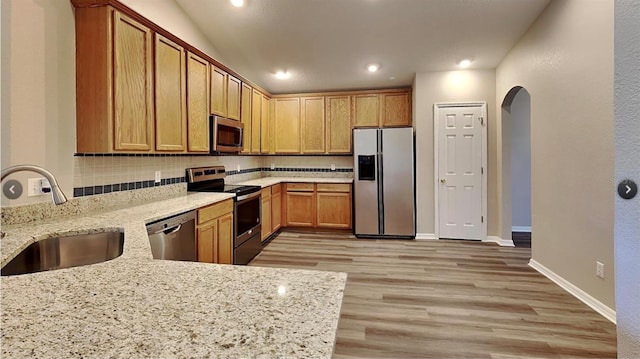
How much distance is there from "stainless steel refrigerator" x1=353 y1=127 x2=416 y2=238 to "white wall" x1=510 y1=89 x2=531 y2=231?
1.93 meters

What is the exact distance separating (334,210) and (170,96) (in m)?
3.07

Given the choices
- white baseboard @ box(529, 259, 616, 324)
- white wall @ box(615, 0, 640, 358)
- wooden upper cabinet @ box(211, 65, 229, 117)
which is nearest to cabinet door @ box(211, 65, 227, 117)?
wooden upper cabinet @ box(211, 65, 229, 117)

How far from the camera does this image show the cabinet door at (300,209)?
16.5 feet

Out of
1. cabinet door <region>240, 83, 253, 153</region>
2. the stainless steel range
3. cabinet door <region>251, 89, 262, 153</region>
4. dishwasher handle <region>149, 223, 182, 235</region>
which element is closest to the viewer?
dishwasher handle <region>149, 223, 182, 235</region>

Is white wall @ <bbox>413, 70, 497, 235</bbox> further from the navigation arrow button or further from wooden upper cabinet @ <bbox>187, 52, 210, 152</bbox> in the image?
the navigation arrow button

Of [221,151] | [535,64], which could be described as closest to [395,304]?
[221,151]

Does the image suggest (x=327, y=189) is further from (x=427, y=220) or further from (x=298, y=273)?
(x=298, y=273)

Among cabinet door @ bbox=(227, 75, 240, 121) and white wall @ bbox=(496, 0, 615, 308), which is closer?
white wall @ bbox=(496, 0, 615, 308)

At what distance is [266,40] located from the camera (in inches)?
151

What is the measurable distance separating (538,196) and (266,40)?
3671mm

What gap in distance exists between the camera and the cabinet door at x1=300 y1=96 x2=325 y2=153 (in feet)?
17.2

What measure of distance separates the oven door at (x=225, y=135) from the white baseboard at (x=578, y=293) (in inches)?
145

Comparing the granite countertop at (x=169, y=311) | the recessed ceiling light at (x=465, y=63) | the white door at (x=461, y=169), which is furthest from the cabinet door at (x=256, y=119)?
the granite countertop at (x=169, y=311)

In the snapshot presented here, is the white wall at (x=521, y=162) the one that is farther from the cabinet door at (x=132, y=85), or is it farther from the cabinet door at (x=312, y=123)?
the cabinet door at (x=132, y=85)
